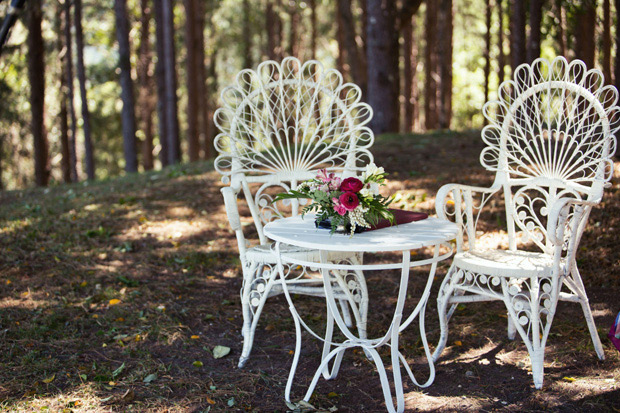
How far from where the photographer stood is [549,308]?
2.89 metres

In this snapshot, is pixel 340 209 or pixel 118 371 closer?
pixel 340 209

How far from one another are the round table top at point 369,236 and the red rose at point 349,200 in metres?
0.14

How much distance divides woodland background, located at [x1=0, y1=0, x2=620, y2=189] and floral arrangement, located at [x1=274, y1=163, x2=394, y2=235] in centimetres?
234

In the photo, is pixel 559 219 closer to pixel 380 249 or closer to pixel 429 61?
pixel 380 249

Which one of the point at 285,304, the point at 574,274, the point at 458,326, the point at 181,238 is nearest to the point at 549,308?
the point at 574,274

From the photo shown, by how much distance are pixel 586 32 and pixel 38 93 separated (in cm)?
1114

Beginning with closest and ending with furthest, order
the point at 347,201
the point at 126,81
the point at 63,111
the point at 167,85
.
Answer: the point at 347,201 < the point at 126,81 < the point at 167,85 < the point at 63,111

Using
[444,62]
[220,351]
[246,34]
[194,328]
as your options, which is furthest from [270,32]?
[220,351]

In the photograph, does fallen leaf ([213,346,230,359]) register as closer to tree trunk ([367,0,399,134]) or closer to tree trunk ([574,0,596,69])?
tree trunk ([367,0,399,134])

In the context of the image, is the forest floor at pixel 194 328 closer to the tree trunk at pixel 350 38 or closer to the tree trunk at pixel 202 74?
the tree trunk at pixel 350 38

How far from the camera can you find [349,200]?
102 inches

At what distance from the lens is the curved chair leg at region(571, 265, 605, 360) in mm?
3082

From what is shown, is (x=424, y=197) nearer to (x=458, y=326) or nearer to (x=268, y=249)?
(x=458, y=326)

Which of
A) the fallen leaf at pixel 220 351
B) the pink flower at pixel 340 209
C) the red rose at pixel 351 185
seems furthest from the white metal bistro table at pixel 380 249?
the fallen leaf at pixel 220 351
